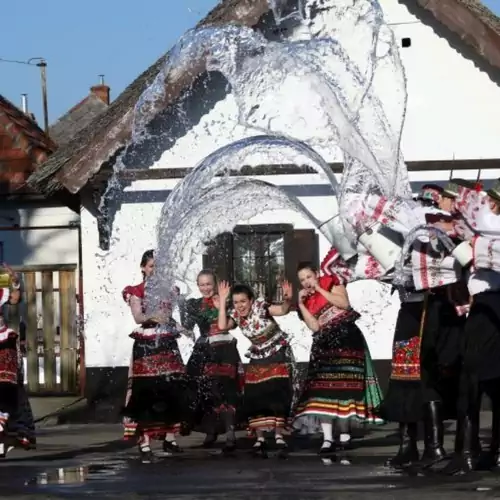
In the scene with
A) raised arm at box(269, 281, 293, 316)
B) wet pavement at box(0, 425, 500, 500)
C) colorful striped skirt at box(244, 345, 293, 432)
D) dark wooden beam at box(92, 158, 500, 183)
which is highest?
dark wooden beam at box(92, 158, 500, 183)

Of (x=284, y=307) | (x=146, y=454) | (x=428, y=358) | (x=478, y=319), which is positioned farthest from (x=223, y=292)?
(x=478, y=319)

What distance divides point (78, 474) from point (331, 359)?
2359 millimetres

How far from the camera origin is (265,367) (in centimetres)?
1305

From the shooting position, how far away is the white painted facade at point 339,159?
1823 centimetres

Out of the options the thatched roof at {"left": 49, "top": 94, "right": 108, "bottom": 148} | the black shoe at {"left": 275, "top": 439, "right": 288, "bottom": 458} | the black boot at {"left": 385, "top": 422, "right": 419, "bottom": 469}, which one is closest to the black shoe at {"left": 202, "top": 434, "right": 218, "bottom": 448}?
the black shoe at {"left": 275, "top": 439, "right": 288, "bottom": 458}

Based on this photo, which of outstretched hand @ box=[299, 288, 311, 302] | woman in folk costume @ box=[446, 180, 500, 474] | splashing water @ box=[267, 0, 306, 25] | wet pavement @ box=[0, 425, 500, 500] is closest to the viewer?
wet pavement @ box=[0, 425, 500, 500]

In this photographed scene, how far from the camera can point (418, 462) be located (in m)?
11.1

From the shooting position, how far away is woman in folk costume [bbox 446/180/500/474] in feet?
32.9

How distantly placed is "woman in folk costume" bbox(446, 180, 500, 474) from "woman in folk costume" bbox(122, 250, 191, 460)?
329 centimetres

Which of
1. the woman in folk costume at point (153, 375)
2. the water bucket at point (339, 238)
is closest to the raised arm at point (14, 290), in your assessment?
the woman in folk costume at point (153, 375)

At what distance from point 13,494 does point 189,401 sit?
123 inches

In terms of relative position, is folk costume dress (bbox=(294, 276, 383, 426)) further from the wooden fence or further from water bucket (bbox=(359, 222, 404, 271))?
the wooden fence

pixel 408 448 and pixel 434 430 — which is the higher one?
pixel 434 430

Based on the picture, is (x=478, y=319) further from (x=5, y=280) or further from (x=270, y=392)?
(x=5, y=280)
